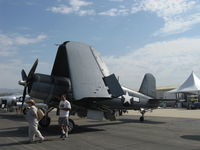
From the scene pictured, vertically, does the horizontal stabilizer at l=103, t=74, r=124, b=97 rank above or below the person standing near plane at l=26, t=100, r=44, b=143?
above

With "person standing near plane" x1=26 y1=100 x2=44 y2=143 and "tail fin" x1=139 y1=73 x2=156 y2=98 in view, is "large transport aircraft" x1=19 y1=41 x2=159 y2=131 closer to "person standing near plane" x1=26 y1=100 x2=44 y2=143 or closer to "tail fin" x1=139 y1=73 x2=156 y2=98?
"person standing near plane" x1=26 y1=100 x2=44 y2=143

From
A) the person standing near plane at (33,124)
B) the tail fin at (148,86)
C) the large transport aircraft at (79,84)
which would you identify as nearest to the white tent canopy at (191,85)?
the tail fin at (148,86)

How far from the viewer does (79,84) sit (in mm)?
12344

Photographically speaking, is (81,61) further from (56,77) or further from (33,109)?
(33,109)

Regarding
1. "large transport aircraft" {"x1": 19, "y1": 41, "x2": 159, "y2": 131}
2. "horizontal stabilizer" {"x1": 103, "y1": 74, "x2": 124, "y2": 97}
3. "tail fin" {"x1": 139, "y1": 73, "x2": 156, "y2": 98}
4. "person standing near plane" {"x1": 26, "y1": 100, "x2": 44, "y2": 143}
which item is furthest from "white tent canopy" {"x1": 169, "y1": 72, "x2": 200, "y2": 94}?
"person standing near plane" {"x1": 26, "y1": 100, "x2": 44, "y2": 143}

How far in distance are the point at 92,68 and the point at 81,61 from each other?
71 centimetres

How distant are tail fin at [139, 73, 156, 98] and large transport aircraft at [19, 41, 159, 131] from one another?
5.67 metres

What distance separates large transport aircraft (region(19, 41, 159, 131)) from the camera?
12.1 m

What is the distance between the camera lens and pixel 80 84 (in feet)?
40.5

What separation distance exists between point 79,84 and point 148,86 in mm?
8668

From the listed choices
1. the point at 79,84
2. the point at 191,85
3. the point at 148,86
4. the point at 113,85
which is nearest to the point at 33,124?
the point at 79,84

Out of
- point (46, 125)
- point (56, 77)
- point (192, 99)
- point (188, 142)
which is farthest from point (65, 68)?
point (192, 99)

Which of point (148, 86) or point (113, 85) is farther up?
point (148, 86)

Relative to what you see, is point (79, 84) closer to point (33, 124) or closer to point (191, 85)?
point (33, 124)
